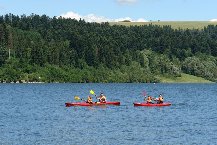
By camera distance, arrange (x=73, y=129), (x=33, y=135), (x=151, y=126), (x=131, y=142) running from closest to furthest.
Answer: (x=131, y=142) → (x=33, y=135) → (x=73, y=129) → (x=151, y=126)

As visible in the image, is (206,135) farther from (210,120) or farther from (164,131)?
(210,120)

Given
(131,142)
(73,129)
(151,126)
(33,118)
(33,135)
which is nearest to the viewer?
(131,142)

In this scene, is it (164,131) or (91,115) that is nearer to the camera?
(164,131)

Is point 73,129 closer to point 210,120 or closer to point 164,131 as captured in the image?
point 164,131

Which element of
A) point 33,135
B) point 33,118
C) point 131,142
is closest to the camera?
point 131,142

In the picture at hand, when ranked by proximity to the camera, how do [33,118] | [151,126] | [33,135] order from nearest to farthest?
[33,135]
[151,126]
[33,118]

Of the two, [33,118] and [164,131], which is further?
[33,118]

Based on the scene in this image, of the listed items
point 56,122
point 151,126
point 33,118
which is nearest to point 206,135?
point 151,126

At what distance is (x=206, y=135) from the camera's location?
7506cm

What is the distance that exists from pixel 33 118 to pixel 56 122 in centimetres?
804

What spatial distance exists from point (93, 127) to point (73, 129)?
470cm

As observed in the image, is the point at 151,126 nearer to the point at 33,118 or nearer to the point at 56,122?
the point at 56,122

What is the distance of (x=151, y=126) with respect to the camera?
278 feet

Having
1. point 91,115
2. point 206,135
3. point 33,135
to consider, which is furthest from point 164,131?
point 91,115
